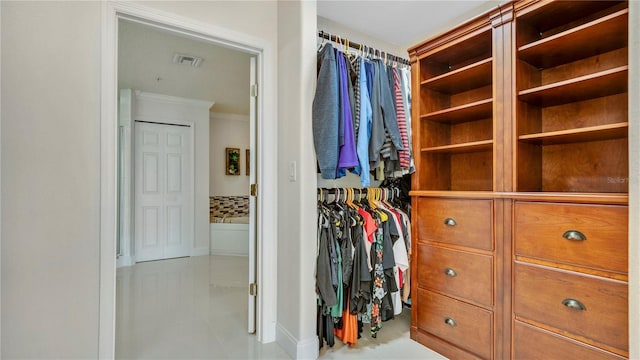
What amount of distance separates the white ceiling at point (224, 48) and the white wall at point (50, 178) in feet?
1.28

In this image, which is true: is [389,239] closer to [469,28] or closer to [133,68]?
[469,28]

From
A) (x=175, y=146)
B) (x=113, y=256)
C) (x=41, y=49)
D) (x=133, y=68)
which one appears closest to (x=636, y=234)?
(x=113, y=256)

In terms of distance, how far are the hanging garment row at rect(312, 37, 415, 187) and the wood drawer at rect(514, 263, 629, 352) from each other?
0.90m

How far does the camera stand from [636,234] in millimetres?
1090

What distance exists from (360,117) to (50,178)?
166 cm

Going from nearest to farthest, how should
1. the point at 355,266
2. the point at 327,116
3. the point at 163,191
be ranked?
A: the point at 327,116
the point at 355,266
the point at 163,191

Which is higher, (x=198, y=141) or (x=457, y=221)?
(x=198, y=141)

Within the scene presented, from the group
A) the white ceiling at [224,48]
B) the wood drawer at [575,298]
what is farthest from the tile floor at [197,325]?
the white ceiling at [224,48]

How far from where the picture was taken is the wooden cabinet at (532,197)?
1288 mm

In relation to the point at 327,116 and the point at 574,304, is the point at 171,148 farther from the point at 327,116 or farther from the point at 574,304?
the point at 574,304

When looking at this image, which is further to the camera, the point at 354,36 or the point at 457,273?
the point at 354,36

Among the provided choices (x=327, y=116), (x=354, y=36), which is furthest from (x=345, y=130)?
(x=354, y=36)

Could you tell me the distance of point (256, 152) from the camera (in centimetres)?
216

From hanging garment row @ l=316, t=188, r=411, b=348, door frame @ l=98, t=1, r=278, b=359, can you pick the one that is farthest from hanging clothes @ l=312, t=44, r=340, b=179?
door frame @ l=98, t=1, r=278, b=359
